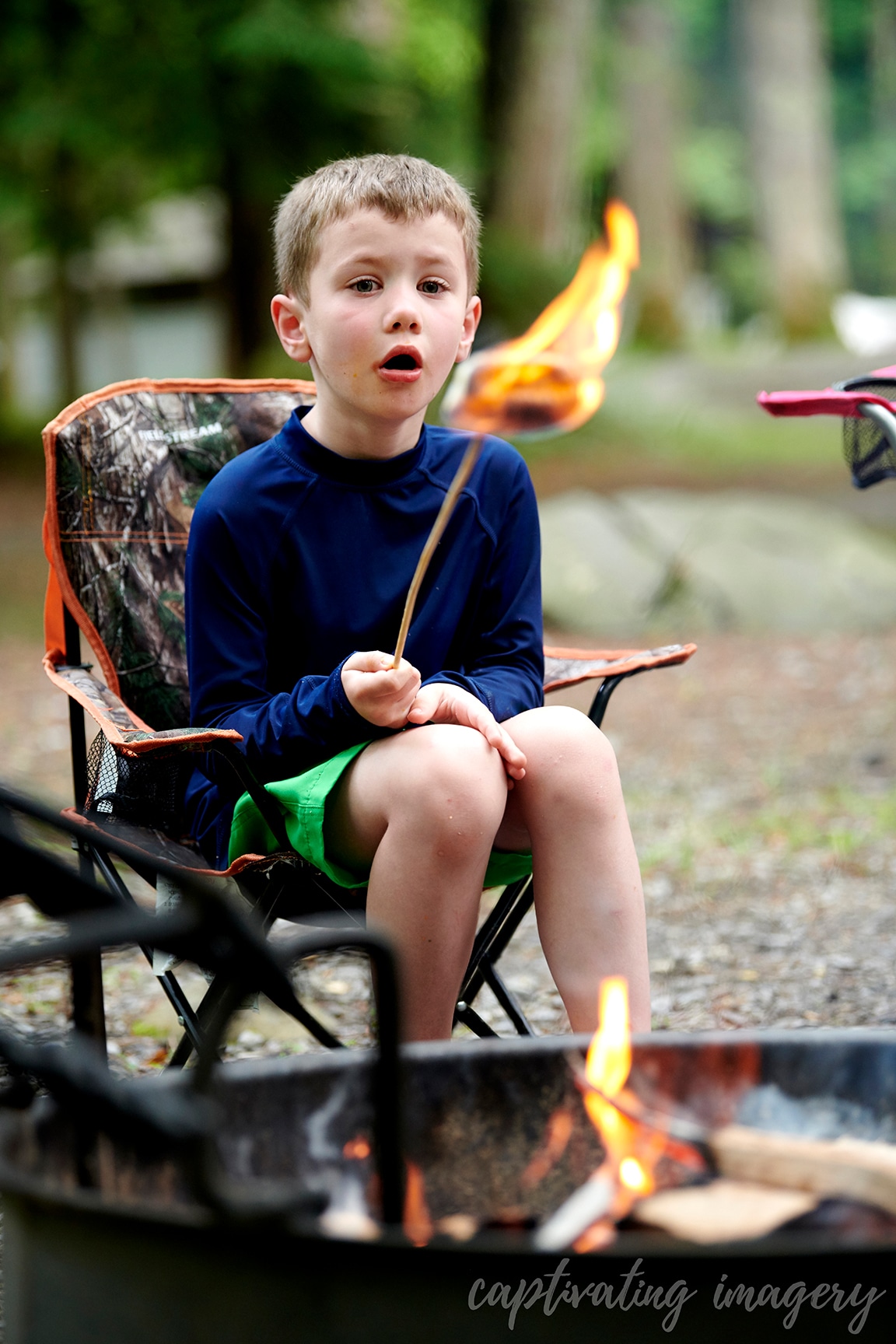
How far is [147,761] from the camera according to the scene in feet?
6.49

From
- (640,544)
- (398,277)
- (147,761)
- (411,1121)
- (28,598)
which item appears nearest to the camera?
(411,1121)

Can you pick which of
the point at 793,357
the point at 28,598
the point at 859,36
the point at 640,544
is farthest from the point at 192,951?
the point at 859,36

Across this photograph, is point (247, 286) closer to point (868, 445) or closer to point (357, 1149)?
point (868, 445)

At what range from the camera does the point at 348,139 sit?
9.03 meters

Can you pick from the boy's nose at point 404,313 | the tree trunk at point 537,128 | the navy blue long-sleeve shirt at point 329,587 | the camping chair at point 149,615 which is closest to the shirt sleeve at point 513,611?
the navy blue long-sleeve shirt at point 329,587

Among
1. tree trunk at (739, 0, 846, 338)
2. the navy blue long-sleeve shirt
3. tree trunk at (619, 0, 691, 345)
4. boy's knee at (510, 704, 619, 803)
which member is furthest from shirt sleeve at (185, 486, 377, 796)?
tree trunk at (739, 0, 846, 338)

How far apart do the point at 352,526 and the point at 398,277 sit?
0.34 metres

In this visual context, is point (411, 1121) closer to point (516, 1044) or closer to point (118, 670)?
point (516, 1044)

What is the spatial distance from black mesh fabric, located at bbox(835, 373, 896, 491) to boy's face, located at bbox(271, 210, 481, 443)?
28.7 inches

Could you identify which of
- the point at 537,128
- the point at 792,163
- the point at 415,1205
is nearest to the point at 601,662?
the point at 415,1205

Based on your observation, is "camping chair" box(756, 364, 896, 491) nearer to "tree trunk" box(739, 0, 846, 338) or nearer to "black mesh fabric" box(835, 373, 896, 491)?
"black mesh fabric" box(835, 373, 896, 491)

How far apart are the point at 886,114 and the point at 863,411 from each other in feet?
115

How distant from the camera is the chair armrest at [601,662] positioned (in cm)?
203

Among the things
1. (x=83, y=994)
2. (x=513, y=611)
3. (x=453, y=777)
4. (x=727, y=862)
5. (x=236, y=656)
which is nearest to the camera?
(x=83, y=994)
